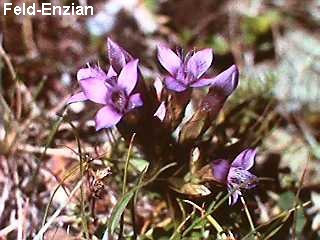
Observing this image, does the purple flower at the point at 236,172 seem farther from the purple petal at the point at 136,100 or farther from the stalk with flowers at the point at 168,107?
the purple petal at the point at 136,100

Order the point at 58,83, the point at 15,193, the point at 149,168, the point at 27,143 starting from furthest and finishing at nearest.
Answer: the point at 58,83 → the point at 27,143 → the point at 15,193 → the point at 149,168

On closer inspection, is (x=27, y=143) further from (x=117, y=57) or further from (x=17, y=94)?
(x=117, y=57)

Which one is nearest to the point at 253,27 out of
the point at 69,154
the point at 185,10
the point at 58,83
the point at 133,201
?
the point at 185,10

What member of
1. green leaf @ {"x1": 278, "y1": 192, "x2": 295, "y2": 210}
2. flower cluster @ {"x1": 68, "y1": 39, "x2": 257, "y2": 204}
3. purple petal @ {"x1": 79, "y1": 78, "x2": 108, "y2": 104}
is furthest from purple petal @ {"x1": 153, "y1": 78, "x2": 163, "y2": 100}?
green leaf @ {"x1": 278, "y1": 192, "x2": 295, "y2": 210}

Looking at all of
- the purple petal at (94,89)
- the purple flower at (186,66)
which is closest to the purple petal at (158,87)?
the purple flower at (186,66)

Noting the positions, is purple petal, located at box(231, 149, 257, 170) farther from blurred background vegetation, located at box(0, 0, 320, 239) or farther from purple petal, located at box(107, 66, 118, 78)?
purple petal, located at box(107, 66, 118, 78)

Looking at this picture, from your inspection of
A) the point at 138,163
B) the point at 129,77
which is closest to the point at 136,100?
the point at 129,77
